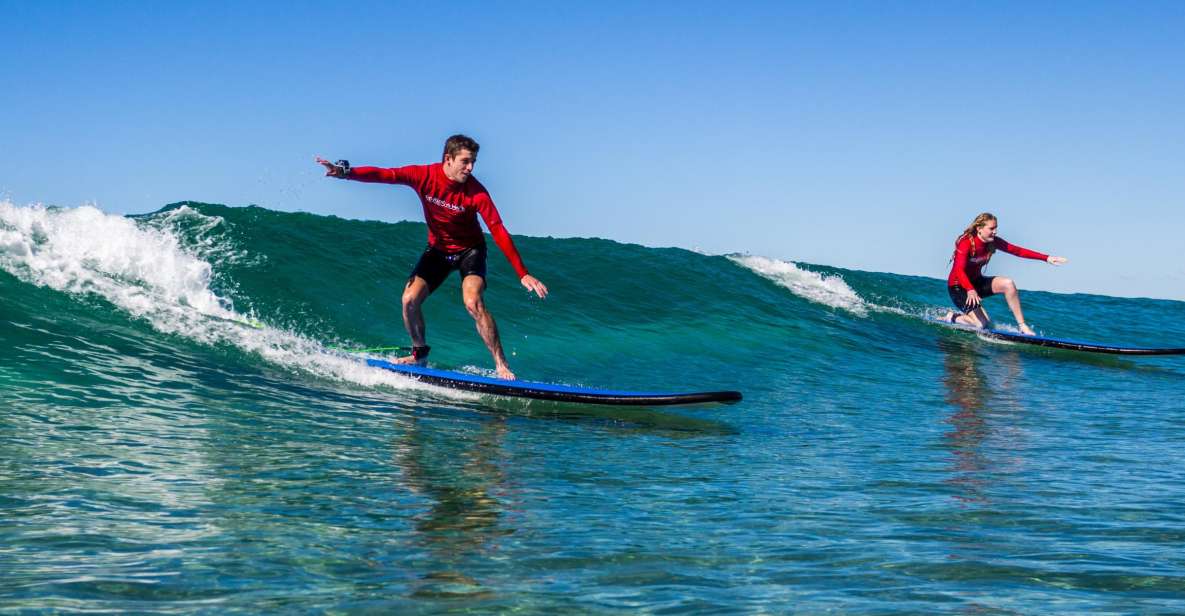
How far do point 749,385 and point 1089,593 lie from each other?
25.7ft

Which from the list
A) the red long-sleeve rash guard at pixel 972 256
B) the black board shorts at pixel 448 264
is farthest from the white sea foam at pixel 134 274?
the red long-sleeve rash guard at pixel 972 256

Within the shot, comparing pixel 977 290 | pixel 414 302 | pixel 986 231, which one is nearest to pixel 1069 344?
pixel 977 290

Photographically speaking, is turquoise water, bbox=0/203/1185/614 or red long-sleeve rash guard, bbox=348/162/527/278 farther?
red long-sleeve rash guard, bbox=348/162/527/278

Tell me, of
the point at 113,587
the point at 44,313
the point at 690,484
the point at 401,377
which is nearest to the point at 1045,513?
the point at 690,484

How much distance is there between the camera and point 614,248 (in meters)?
22.7

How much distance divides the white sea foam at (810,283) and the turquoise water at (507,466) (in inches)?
214

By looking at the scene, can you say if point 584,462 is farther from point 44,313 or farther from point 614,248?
point 614,248

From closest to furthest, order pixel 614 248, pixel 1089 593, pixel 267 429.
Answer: pixel 1089 593 < pixel 267 429 < pixel 614 248

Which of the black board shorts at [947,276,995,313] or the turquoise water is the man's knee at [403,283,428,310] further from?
the black board shorts at [947,276,995,313]

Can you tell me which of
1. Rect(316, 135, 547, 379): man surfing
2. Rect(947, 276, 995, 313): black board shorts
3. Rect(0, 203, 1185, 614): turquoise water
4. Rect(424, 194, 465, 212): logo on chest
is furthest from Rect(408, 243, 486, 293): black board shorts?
Rect(947, 276, 995, 313): black board shorts

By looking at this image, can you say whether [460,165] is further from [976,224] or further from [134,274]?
[976,224]

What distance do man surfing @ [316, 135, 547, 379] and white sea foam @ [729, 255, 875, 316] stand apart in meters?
12.0

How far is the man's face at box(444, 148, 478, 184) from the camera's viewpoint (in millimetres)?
7898

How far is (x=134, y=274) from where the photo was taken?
11.1 meters
